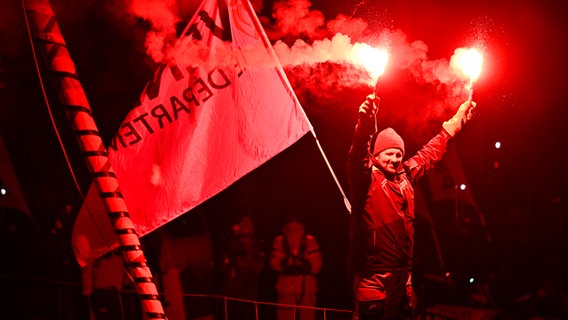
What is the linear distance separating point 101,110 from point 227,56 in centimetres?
508

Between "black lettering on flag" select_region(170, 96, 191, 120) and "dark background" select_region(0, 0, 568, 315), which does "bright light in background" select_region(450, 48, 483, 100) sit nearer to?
"dark background" select_region(0, 0, 568, 315)

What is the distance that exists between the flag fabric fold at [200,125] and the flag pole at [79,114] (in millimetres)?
999

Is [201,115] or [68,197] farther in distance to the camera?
[68,197]

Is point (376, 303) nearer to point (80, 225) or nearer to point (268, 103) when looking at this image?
point (268, 103)

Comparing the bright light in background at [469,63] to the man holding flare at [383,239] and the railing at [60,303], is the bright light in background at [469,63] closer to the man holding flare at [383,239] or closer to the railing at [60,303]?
the man holding flare at [383,239]

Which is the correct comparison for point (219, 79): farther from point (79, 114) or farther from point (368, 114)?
point (79, 114)

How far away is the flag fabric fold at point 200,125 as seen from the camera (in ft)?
17.3

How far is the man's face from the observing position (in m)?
5.71

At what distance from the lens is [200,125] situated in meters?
5.56

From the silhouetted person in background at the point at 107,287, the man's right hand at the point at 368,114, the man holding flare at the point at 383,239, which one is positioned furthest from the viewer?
the silhouetted person in background at the point at 107,287

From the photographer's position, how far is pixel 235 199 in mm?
11375

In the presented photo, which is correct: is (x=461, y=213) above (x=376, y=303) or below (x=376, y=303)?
above

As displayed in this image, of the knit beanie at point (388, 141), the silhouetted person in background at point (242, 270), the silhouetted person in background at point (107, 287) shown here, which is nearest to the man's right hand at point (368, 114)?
the knit beanie at point (388, 141)

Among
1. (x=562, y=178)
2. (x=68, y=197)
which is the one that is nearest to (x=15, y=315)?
(x=68, y=197)
